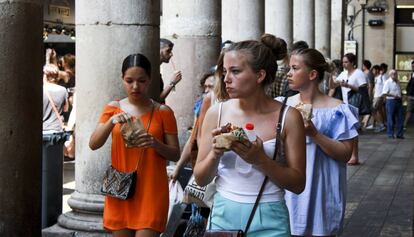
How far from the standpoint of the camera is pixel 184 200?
6.80 m

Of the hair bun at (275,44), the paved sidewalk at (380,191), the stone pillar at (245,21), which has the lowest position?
the paved sidewalk at (380,191)

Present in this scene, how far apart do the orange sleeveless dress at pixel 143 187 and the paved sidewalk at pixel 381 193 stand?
102 inches

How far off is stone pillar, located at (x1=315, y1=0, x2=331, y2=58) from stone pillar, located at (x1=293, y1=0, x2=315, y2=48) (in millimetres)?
2771

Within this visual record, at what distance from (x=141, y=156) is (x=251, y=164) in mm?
1824

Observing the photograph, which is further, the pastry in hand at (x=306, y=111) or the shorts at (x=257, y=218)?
the pastry in hand at (x=306, y=111)

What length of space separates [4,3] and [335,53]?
2471cm

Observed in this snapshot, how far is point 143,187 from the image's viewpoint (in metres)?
6.10

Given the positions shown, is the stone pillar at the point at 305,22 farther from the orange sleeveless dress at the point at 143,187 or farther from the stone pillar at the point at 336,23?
the orange sleeveless dress at the point at 143,187

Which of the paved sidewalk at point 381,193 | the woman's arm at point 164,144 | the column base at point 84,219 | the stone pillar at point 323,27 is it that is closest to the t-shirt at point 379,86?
the stone pillar at point 323,27

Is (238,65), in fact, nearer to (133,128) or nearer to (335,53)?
(133,128)

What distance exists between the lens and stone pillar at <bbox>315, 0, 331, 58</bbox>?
24.3m

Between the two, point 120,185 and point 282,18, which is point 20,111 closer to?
point 120,185

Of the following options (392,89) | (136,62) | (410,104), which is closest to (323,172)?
(136,62)

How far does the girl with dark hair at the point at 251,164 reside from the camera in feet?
14.7
